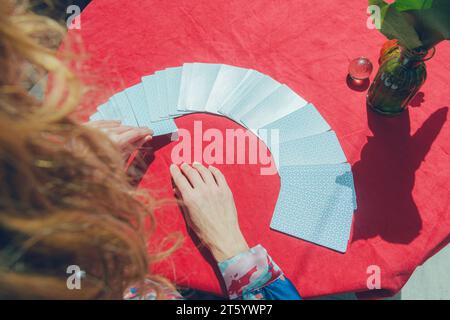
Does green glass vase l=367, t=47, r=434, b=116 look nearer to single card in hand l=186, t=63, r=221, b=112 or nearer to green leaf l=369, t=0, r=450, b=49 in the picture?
green leaf l=369, t=0, r=450, b=49

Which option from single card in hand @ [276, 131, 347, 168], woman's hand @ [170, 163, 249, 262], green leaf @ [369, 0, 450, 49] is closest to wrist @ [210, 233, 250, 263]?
woman's hand @ [170, 163, 249, 262]

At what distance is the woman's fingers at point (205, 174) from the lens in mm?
925

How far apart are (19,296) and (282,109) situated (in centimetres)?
77

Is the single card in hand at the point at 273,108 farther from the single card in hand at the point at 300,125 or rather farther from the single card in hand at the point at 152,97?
the single card in hand at the point at 152,97

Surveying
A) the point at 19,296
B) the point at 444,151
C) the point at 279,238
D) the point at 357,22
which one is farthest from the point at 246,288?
the point at 357,22

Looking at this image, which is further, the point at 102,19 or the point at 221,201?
the point at 102,19

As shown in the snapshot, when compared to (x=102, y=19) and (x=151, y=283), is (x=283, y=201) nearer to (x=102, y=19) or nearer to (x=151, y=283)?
(x=151, y=283)

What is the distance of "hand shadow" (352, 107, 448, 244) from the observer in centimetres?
88

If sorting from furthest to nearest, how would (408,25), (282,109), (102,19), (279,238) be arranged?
1. (102,19)
2. (282,109)
3. (279,238)
4. (408,25)

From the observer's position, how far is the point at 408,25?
28.6 inches

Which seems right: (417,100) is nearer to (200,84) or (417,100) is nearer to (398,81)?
(398,81)

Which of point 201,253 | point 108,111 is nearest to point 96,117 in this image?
point 108,111

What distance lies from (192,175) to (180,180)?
0.03 metres

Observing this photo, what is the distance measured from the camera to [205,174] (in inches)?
36.7
